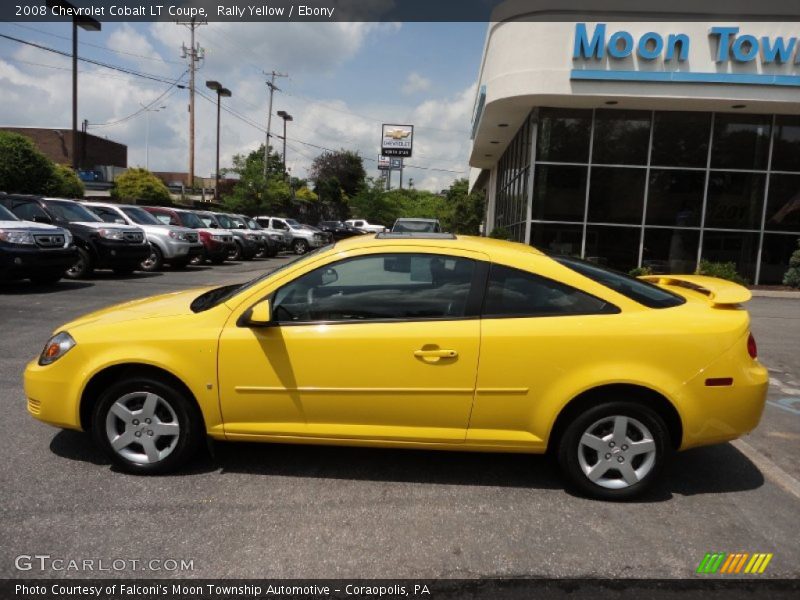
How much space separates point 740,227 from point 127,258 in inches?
647

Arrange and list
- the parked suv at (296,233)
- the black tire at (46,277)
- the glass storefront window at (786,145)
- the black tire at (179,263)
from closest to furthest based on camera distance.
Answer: the black tire at (46,277)
the black tire at (179,263)
the glass storefront window at (786,145)
the parked suv at (296,233)

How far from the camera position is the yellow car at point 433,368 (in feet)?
11.3

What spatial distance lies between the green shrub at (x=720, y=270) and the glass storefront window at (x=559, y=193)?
344cm

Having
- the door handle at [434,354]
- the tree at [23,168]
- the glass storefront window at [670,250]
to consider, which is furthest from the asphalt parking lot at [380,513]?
the tree at [23,168]

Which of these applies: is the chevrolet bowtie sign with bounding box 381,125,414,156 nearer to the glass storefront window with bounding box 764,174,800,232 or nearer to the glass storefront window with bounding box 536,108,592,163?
the glass storefront window with bounding box 536,108,592,163

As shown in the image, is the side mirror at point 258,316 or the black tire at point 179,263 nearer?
the side mirror at point 258,316

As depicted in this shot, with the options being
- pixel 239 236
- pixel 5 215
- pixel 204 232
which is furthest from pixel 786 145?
pixel 5 215

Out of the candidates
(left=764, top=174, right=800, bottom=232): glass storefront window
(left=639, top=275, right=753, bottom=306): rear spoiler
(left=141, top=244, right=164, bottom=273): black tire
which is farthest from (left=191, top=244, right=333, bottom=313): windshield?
(left=764, top=174, right=800, bottom=232): glass storefront window

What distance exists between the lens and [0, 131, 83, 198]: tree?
21.0 meters

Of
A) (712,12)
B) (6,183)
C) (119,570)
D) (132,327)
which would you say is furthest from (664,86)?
(6,183)

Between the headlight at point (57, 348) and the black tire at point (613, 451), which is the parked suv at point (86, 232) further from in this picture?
the black tire at point (613, 451)

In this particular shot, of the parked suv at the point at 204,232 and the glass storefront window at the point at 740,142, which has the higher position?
the glass storefront window at the point at 740,142

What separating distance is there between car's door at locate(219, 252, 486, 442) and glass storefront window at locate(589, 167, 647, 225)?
47.8 feet

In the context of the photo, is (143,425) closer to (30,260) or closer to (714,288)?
(714,288)
